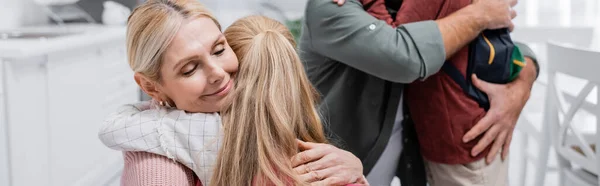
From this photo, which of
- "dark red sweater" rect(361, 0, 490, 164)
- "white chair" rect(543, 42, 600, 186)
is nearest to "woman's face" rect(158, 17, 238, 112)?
"dark red sweater" rect(361, 0, 490, 164)

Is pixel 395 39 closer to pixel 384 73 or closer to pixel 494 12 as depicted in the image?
pixel 384 73

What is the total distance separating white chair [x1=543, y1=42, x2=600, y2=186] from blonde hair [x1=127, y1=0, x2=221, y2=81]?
1.21 meters

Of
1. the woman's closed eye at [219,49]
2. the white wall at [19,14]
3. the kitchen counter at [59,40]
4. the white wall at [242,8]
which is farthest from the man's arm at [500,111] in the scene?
the white wall at [242,8]

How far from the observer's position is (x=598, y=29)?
4.44m

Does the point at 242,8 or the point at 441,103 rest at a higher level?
the point at 441,103

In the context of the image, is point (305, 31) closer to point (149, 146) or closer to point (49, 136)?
point (149, 146)

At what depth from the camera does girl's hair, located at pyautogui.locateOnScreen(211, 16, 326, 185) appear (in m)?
1.02

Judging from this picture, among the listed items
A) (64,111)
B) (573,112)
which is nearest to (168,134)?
(573,112)

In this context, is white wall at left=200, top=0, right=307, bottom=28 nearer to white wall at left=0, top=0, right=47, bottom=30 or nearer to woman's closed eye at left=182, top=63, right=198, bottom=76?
white wall at left=0, top=0, right=47, bottom=30

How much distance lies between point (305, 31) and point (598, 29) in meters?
3.50

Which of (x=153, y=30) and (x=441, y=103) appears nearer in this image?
(x=153, y=30)

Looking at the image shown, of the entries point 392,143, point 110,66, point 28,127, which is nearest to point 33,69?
point 28,127

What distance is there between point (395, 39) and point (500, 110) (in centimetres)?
31

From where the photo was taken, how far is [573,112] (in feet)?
6.90
